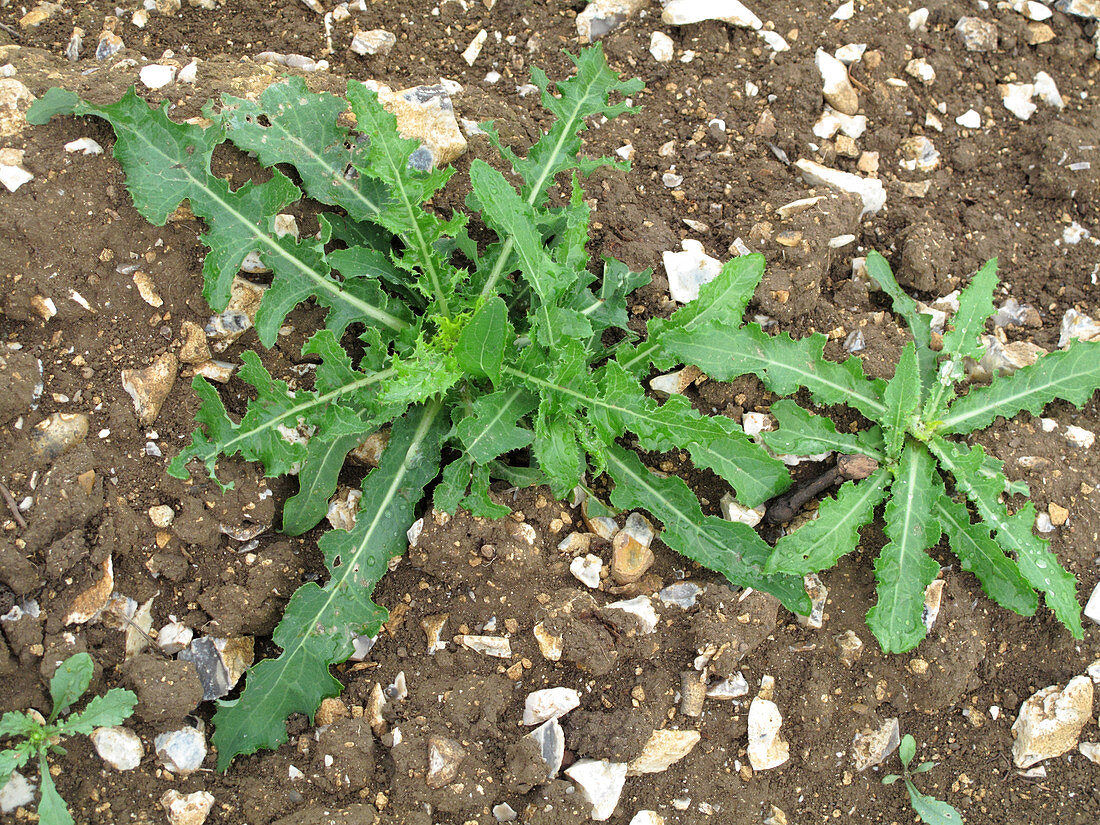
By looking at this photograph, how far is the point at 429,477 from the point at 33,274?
60.7 inches

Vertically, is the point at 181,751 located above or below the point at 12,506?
below

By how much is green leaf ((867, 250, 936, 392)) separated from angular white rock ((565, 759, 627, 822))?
77.2 inches

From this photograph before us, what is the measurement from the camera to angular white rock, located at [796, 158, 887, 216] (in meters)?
3.48

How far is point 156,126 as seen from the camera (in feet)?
9.00

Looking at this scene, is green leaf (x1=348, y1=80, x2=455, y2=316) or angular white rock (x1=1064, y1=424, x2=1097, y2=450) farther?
angular white rock (x1=1064, y1=424, x2=1097, y2=450)

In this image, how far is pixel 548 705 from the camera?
263cm

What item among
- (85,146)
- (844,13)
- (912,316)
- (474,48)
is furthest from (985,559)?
(85,146)

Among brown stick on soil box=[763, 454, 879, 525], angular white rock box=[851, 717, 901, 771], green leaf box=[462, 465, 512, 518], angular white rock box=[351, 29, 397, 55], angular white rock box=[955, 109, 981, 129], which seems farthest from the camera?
angular white rock box=[955, 109, 981, 129]

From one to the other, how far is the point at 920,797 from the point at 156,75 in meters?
4.04

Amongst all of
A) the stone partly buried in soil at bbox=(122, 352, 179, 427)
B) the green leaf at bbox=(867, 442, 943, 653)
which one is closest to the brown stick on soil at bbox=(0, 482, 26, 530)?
the stone partly buried in soil at bbox=(122, 352, 179, 427)

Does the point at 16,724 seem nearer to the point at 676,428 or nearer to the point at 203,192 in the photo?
the point at 203,192

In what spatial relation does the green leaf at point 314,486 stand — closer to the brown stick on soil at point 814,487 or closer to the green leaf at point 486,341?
the green leaf at point 486,341

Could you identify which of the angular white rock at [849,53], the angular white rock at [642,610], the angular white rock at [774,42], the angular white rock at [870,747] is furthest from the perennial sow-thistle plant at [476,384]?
the angular white rock at [849,53]

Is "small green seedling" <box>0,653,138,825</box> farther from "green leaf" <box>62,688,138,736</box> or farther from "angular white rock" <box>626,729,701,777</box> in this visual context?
"angular white rock" <box>626,729,701,777</box>
